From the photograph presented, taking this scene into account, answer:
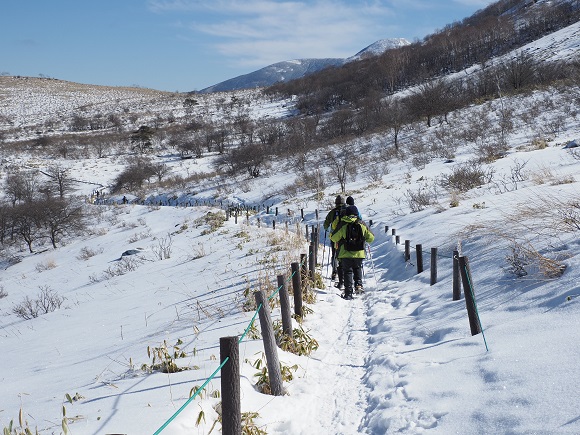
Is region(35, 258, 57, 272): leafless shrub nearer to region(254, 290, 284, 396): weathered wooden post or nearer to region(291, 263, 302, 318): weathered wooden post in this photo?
region(291, 263, 302, 318): weathered wooden post

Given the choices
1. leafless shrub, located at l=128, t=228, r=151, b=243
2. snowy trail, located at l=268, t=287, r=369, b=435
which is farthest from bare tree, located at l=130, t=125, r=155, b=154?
snowy trail, located at l=268, t=287, r=369, b=435

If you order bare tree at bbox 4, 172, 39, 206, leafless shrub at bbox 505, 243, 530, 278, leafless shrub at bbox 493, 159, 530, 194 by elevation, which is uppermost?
bare tree at bbox 4, 172, 39, 206

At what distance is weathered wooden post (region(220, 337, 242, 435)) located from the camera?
2916 millimetres

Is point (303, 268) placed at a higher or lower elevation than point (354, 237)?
lower

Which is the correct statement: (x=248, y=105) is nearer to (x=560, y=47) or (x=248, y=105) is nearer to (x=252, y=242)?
(x=560, y=47)

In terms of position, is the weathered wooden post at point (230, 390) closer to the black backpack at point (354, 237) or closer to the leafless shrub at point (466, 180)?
the black backpack at point (354, 237)

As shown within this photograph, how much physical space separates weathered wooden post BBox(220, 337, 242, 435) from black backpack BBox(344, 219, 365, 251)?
493cm

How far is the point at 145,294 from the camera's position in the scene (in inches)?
440

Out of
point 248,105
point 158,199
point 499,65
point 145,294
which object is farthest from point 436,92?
point 248,105

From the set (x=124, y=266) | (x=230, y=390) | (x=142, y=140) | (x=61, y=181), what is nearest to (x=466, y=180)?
Answer: (x=124, y=266)

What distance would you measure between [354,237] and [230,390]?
199 inches

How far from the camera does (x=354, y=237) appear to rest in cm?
766

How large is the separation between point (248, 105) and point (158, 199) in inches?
1685

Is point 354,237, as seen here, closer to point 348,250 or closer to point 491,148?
point 348,250
